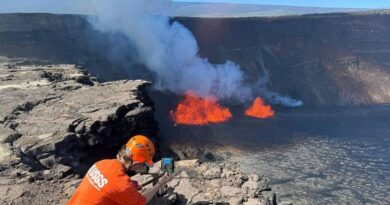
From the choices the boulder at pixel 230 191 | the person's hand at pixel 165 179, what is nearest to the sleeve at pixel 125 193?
the person's hand at pixel 165 179

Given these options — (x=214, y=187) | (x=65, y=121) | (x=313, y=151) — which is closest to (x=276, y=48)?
(x=313, y=151)

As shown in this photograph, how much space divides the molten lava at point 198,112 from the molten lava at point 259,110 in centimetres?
264

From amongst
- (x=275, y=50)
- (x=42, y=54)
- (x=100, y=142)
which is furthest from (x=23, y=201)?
(x=275, y=50)

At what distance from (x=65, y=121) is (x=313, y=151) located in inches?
740

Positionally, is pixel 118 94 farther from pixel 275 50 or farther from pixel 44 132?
pixel 275 50

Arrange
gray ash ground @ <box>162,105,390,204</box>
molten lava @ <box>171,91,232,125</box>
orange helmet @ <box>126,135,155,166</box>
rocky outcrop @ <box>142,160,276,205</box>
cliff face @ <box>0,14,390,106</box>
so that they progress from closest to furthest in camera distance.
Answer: orange helmet @ <box>126,135,155,166</box>, rocky outcrop @ <box>142,160,276,205</box>, gray ash ground @ <box>162,105,390,204</box>, molten lava @ <box>171,91,232,125</box>, cliff face @ <box>0,14,390,106</box>

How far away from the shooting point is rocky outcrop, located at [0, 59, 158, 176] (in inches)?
451

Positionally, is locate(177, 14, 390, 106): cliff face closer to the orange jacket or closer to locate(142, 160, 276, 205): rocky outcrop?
locate(142, 160, 276, 205): rocky outcrop

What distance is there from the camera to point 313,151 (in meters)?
28.1

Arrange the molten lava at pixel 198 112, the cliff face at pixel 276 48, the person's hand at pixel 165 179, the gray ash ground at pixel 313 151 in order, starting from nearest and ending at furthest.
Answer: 1. the person's hand at pixel 165 179
2. the gray ash ground at pixel 313 151
3. the molten lava at pixel 198 112
4. the cliff face at pixel 276 48

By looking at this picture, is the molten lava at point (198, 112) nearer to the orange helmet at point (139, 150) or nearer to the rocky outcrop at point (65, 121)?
the rocky outcrop at point (65, 121)

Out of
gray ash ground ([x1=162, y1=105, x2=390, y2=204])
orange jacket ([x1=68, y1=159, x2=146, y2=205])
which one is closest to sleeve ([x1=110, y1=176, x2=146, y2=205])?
orange jacket ([x1=68, y1=159, x2=146, y2=205])

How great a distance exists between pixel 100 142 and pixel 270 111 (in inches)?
1213

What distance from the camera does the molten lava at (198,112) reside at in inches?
1425
